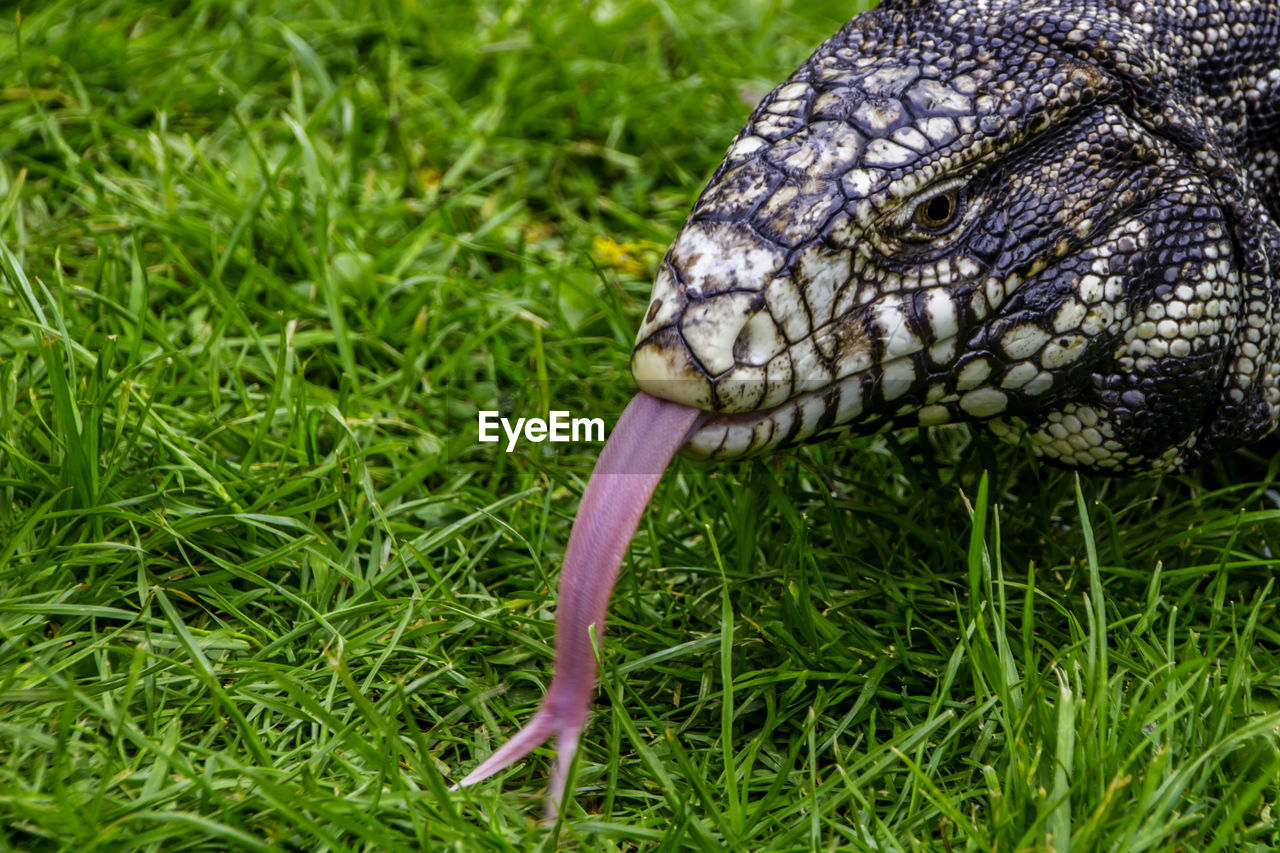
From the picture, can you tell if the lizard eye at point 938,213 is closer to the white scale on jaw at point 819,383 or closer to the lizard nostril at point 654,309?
the white scale on jaw at point 819,383

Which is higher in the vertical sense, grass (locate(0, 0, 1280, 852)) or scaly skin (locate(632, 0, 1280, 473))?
scaly skin (locate(632, 0, 1280, 473))

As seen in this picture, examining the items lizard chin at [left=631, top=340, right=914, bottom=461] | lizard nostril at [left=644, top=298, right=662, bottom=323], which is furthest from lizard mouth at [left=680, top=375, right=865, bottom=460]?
lizard nostril at [left=644, top=298, right=662, bottom=323]

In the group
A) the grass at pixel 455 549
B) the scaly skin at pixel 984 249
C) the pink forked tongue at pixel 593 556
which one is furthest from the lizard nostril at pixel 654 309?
the grass at pixel 455 549

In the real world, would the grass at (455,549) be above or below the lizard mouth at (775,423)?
below

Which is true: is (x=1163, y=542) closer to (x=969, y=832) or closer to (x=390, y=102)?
(x=969, y=832)

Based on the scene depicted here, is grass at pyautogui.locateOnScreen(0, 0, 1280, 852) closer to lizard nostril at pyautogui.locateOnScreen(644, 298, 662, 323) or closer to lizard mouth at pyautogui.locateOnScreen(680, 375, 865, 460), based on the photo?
lizard mouth at pyautogui.locateOnScreen(680, 375, 865, 460)

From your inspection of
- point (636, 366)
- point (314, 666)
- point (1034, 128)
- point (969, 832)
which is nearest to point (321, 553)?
point (314, 666)

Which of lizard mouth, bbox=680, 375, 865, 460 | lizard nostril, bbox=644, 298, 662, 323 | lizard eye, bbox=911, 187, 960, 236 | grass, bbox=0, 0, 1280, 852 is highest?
lizard eye, bbox=911, 187, 960, 236

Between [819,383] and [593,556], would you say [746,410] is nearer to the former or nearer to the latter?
[819,383]

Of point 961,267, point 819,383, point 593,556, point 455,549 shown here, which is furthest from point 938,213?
point 455,549
